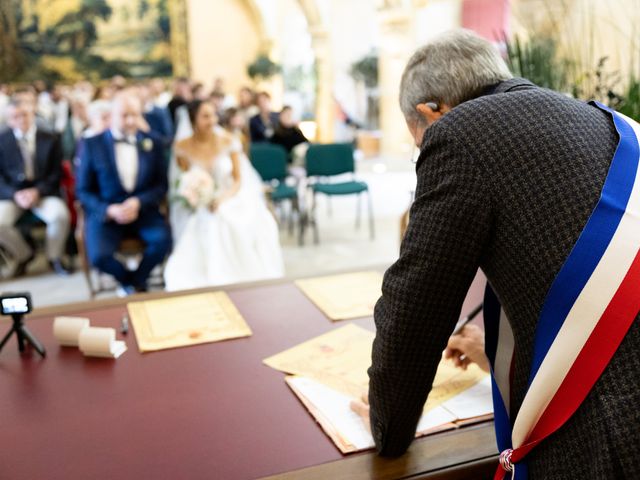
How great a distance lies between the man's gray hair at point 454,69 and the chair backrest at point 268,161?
5.79 meters

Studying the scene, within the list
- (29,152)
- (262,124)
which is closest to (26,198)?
(29,152)

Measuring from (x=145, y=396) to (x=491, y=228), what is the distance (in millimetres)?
961

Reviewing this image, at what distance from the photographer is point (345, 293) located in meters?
2.30

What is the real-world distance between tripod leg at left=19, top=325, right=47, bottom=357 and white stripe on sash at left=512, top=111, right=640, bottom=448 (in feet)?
4.61

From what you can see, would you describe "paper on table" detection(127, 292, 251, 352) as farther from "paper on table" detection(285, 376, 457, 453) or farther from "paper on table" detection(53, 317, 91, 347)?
"paper on table" detection(285, 376, 457, 453)

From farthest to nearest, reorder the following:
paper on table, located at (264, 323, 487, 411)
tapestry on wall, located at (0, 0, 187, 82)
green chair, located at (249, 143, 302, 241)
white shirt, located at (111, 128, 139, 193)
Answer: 1. tapestry on wall, located at (0, 0, 187, 82)
2. green chair, located at (249, 143, 302, 241)
3. white shirt, located at (111, 128, 139, 193)
4. paper on table, located at (264, 323, 487, 411)

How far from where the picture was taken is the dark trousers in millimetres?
4566

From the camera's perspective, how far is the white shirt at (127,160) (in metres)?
4.74

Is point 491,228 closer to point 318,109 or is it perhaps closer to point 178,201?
point 178,201

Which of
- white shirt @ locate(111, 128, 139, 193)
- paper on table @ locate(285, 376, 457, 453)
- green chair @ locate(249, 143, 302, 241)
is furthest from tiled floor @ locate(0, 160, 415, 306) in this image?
paper on table @ locate(285, 376, 457, 453)

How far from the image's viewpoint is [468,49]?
50.9 inches

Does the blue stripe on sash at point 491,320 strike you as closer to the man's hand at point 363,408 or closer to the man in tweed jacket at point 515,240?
the man in tweed jacket at point 515,240

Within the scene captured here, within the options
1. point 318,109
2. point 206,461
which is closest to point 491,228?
point 206,461

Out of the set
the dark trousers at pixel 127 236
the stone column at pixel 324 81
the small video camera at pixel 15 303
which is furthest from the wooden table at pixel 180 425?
the stone column at pixel 324 81
